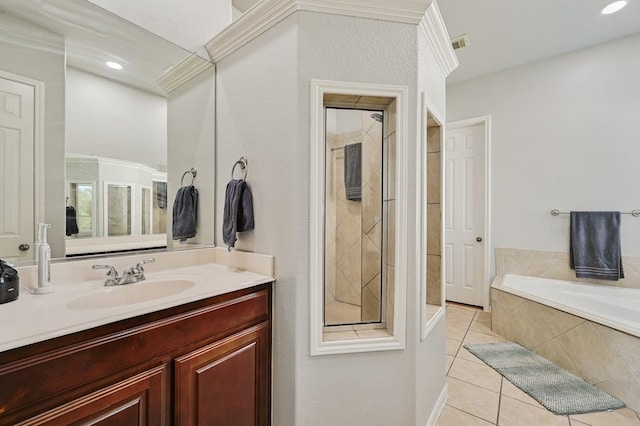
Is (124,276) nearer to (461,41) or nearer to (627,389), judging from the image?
(627,389)

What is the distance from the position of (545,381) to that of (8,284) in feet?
9.92

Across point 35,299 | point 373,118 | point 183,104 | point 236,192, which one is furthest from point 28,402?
point 373,118

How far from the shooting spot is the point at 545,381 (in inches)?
76.1

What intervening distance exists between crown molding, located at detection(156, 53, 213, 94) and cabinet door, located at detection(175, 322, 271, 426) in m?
1.49

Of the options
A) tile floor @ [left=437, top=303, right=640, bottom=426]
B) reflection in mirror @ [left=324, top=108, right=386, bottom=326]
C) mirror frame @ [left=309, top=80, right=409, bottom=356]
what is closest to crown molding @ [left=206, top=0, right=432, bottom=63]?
mirror frame @ [left=309, top=80, right=409, bottom=356]

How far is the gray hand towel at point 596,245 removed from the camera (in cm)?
257

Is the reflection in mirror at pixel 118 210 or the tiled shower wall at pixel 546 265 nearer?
the reflection in mirror at pixel 118 210

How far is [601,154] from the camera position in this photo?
8.71ft

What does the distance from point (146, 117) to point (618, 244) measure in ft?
13.1

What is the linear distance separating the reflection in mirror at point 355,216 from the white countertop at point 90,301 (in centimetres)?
41

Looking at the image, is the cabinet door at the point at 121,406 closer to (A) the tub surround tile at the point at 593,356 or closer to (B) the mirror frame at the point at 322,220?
(B) the mirror frame at the point at 322,220

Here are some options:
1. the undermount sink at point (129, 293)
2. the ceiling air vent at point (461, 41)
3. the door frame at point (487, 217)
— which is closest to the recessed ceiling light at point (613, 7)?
the ceiling air vent at point (461, 41)

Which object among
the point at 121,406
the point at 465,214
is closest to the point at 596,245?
the point at 465,214

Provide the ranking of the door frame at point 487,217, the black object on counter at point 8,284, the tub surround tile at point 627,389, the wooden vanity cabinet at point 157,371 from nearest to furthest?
the wooden vanity cabinet at point 157,371, the black object on counter at point 8,284, the tub surround tile at point 627,389, the door frame at point 487,217
